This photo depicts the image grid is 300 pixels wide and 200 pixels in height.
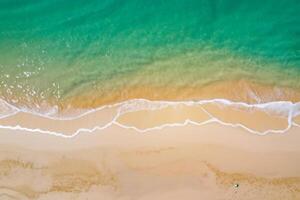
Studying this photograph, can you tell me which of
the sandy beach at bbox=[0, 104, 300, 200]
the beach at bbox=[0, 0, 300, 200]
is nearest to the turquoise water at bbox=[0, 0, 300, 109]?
the beach at bbox=[0, 0, 300, 200]

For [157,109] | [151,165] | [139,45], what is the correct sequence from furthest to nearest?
[139,45]
[157,109]
[151,165]

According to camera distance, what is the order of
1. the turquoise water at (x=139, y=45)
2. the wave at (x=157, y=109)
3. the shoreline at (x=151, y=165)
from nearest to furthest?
the shoreline at (x=151, y=165) → the wave at (x=157, y=109) → the turquoise water at (x=139, y=45)

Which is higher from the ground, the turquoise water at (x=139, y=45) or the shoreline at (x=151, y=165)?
the turquoise water at (x=139, y=45)

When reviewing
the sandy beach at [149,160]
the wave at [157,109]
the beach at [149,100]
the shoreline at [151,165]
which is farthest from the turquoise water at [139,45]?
the shoreline at [151,165]

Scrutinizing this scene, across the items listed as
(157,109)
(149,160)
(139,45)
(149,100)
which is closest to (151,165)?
(149,160)

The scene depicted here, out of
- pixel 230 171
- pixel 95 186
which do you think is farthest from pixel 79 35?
pixel 230 171

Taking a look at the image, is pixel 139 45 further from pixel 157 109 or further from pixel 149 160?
pixel 149 160

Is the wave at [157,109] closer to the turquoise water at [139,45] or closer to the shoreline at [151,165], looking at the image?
the shoreline at [151,165]
